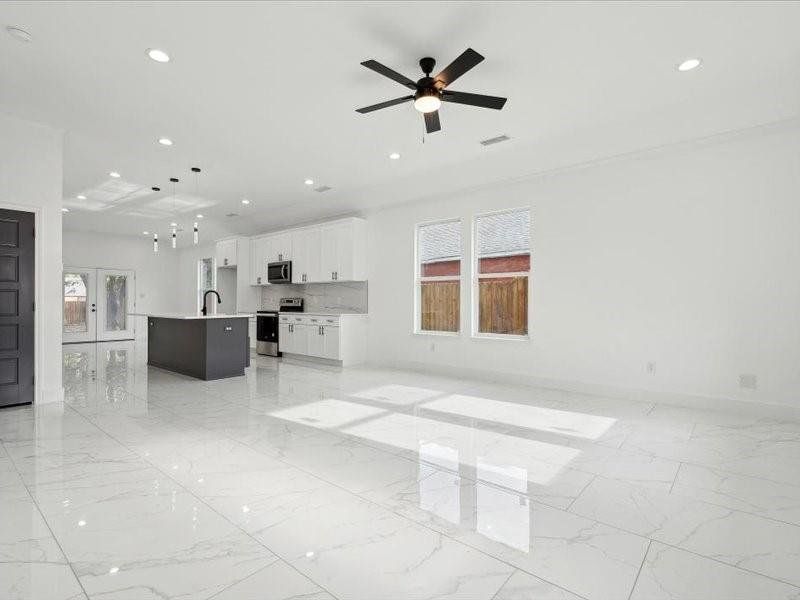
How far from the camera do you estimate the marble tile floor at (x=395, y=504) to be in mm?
1671

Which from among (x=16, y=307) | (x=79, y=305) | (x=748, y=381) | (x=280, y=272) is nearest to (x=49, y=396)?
(x=16, y=307)

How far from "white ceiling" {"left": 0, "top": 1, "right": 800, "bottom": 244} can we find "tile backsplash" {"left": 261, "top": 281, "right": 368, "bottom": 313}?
2522 mm

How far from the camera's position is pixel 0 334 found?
415 cm

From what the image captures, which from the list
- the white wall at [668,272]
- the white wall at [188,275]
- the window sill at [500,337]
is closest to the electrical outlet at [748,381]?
the white wall at [668,272]

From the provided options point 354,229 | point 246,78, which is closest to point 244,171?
point 354,229

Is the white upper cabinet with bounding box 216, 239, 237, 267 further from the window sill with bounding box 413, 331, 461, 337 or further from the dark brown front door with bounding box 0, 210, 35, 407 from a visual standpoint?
the dark brown front door with bounding box 0, 210, 35, 407

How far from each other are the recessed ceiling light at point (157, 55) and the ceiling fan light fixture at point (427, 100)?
1.89 m

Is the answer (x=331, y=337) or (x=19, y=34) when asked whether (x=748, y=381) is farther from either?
(x=19, y=34)

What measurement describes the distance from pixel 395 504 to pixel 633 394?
365cm

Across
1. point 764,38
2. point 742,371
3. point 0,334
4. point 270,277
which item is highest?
point 764,38

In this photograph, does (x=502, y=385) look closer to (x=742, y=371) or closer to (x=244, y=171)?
(x=742, y=371)

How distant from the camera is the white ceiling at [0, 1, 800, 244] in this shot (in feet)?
9.15

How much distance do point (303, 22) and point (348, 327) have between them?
5.06 meters

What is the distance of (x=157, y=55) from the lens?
3.18m
